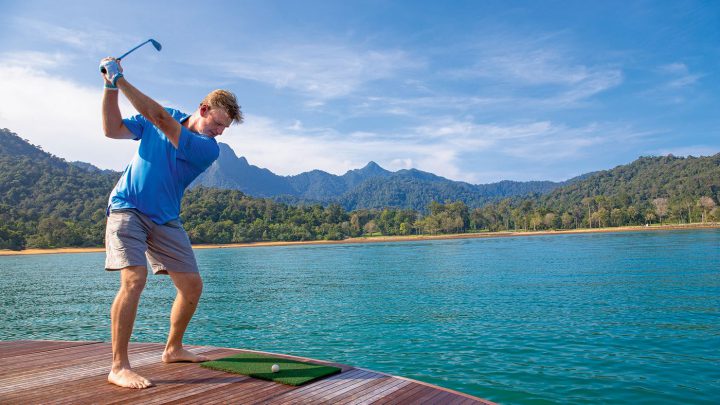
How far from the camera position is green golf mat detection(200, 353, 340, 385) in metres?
4.36

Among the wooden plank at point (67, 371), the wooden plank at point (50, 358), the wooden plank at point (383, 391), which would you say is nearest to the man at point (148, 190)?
the wooden plank at point (67, 371)

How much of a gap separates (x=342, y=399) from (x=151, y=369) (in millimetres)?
2120

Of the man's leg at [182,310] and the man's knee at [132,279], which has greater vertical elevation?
the man's knee at [132,279]

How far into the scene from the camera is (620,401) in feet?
22.6

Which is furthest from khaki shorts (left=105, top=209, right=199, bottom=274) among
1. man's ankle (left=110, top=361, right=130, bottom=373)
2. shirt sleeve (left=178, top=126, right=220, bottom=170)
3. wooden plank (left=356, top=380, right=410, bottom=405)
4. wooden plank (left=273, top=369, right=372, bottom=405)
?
wooden plank (left=356, top=380, right=410, bottom=405)

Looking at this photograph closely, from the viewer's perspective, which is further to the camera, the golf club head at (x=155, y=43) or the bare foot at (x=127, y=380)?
the golf club head at (x=155, y=43)

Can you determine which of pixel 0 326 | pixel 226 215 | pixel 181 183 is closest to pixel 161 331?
pixel 0 326

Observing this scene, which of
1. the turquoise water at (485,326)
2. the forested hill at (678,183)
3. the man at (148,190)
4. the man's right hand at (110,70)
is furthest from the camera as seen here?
the forested hill at (678,183)

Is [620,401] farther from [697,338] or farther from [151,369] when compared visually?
[151,369]

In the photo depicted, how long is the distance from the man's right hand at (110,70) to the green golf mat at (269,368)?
286 centimetres

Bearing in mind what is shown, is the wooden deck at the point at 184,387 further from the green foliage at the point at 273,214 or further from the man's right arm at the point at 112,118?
the green foliage at the point at 273,214

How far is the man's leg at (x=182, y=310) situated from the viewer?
458 centimetres

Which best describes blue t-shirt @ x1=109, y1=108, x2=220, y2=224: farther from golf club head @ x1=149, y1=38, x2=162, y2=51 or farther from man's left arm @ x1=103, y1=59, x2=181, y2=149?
golf club head @ x1=149, y1=38, x2=162, y2=51

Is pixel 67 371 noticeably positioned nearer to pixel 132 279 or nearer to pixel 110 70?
pixel 132 279
